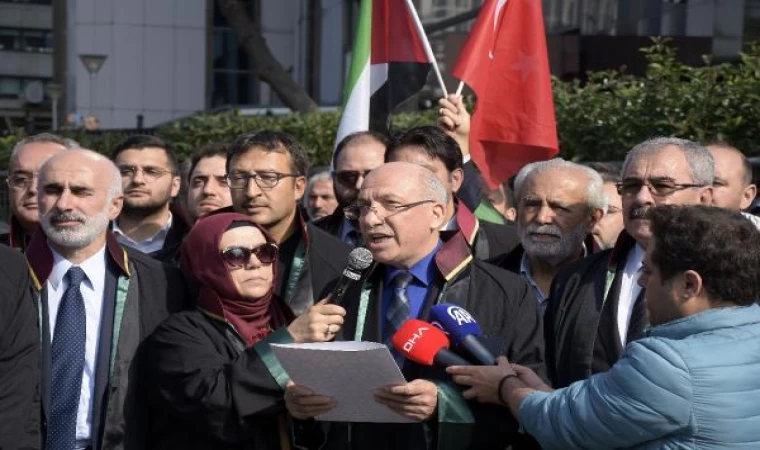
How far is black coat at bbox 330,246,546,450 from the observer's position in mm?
5227

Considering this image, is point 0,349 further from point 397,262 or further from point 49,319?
point 397,262

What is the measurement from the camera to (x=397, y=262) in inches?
220

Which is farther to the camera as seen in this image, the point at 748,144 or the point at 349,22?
the point at 349,22

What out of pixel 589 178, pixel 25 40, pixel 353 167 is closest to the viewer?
pixel 589 178

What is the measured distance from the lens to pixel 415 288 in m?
5.61

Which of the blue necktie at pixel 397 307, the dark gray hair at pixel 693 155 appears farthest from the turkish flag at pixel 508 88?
the blue necktie at pixel 397 307

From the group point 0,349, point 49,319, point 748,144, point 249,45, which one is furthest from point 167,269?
point 249,45

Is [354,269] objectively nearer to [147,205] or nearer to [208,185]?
[208,185]

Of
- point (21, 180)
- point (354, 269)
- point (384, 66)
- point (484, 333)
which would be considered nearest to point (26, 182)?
point (21, 180)

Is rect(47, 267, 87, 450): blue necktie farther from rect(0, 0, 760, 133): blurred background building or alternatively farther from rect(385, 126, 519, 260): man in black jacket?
rect(0, 0, 760, 133): blurred background building

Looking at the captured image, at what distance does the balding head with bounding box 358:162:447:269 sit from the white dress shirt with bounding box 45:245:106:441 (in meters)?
1.16

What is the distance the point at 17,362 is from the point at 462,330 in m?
1.67

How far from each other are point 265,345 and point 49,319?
105cm

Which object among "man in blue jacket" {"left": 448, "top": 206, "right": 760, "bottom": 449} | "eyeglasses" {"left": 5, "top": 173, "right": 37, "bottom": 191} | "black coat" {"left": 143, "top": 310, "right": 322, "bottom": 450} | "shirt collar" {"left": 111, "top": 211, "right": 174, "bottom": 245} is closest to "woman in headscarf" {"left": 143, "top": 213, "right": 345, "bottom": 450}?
"black coat" {"left": 143, "top": 310, "right": 322, "bottom": 450}
